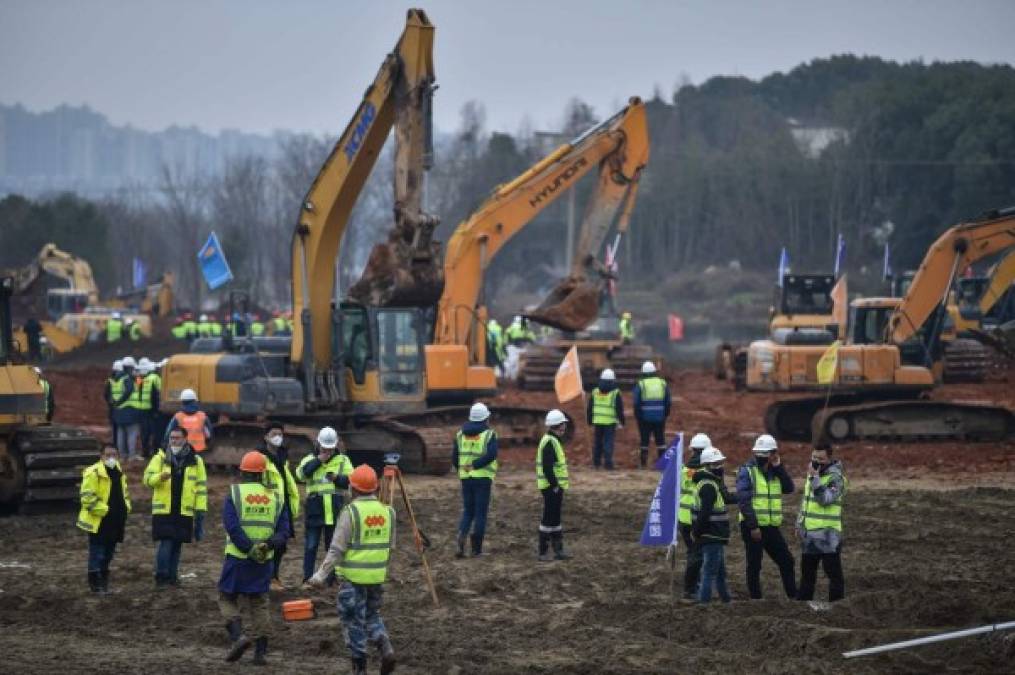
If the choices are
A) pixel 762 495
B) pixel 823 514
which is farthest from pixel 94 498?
pixel 823 514

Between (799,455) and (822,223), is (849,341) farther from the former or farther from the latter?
(822,223)

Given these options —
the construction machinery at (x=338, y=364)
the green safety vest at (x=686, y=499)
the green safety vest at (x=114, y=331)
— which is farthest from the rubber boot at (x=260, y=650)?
the green safety vest at (x=114, y=331)

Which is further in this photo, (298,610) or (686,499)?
(686,499)

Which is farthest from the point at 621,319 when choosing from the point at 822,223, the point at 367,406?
the point at 822,223

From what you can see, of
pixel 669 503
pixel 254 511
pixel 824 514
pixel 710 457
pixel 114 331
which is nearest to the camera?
pixel 254 511

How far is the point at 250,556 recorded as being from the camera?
1491 cm

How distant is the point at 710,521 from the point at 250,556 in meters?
4.44

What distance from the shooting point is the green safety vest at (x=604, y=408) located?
28.4m

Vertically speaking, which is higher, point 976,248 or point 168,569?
point 976,248

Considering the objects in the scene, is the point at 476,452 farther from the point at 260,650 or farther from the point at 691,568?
the point at 260,650

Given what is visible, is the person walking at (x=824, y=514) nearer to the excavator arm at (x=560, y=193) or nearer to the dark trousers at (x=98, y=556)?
the dark trousers at (x=98, y=556)

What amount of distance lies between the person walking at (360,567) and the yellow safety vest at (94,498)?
484cm

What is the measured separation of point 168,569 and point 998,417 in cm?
1829

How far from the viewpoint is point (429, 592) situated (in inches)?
Result: 716
